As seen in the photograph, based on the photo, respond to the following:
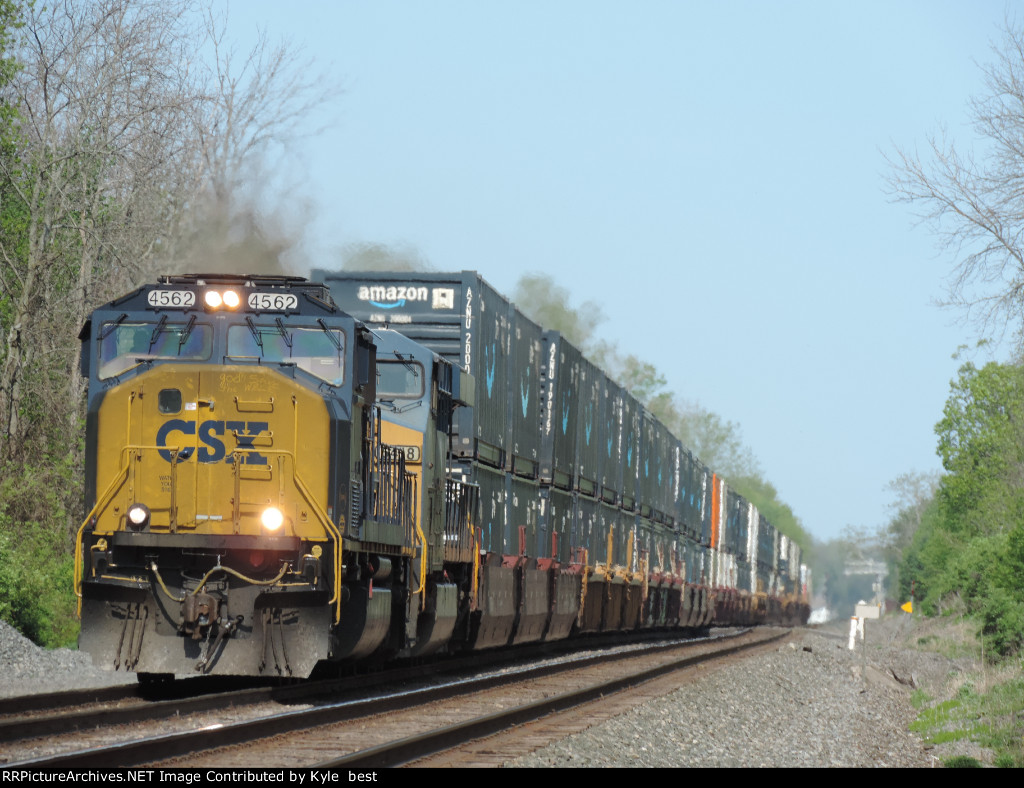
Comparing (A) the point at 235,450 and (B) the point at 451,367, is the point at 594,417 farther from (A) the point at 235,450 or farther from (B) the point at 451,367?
(A) the point at 235,450

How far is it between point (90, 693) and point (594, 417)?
1376cm

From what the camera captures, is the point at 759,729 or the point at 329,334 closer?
the point at 329,334

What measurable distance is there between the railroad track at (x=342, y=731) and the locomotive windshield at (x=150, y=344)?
10.4ft

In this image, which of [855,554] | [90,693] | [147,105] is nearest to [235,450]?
[90,693]

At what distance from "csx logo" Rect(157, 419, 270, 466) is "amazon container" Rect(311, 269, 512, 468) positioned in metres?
5.05

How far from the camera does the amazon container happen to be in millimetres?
16406

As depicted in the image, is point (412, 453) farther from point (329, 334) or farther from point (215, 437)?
point (215, 437)

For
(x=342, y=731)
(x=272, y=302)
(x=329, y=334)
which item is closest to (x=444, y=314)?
(x=329, y=334)

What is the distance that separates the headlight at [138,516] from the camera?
10.9 m

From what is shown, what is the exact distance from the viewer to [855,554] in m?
136

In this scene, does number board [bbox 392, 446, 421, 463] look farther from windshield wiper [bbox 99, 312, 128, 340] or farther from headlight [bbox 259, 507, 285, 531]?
windshield wiper [bbox 99, 312, 128, 340]

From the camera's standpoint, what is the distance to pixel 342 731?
9789mm

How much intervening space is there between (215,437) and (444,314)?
5810 mm
